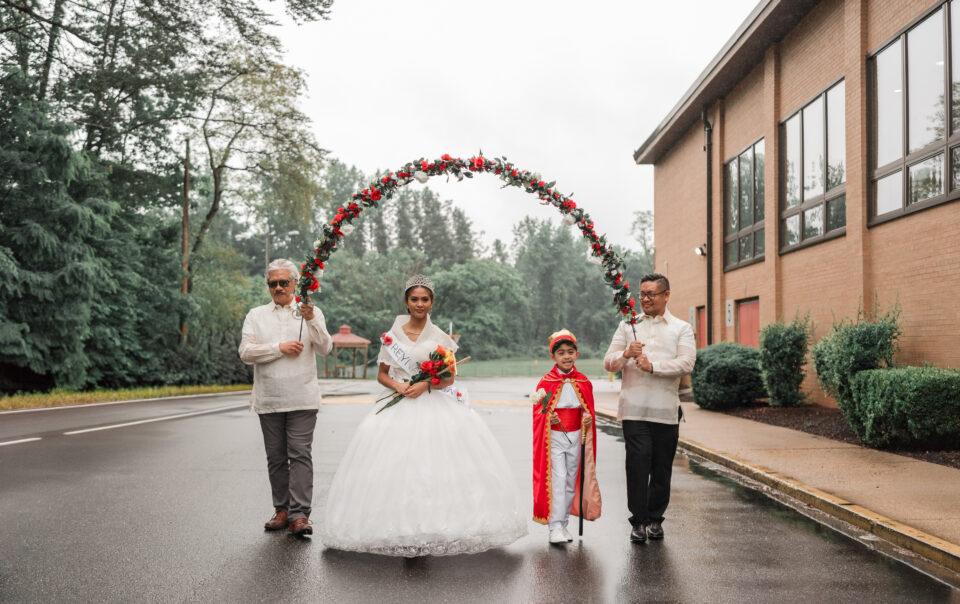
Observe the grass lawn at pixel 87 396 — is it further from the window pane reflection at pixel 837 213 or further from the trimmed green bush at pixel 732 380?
the window pane reflection at pixel 837 213

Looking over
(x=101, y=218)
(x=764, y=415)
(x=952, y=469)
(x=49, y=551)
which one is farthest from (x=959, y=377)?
(x=101, y=218)

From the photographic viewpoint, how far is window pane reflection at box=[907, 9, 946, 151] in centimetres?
1142

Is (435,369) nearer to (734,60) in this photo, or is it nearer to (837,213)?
(837,213)

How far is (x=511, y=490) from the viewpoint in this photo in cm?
540

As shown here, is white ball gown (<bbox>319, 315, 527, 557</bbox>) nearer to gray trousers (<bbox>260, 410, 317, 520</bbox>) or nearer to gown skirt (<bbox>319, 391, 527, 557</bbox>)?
gown skirt (<bbox>319, 391, 527, 557</bbox>)

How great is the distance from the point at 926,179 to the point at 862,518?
7.35 m

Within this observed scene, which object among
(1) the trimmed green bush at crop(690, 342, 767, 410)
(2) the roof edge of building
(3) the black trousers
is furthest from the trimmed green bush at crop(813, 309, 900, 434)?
(2) the roof edge of building

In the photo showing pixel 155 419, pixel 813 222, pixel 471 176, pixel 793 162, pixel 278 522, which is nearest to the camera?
pixel 278 522

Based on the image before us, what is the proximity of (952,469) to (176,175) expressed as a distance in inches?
1001

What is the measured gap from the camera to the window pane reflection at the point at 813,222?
1547cm

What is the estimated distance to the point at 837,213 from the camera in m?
14.6

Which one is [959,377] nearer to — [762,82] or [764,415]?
[764,415]

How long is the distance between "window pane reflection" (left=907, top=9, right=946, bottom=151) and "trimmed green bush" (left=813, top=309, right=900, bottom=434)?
272 cm

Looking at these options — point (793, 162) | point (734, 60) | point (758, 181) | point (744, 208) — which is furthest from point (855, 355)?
point (734, 60)
